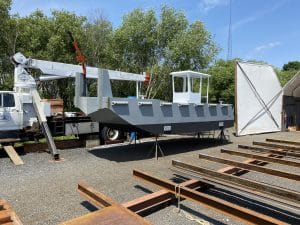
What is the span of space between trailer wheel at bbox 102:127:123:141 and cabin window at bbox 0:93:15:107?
3.93 meters

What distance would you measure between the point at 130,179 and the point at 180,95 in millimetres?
5452

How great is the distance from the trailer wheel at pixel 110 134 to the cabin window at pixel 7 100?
155 inches

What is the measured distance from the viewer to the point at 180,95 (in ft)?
38.9

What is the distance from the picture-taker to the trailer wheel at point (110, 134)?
13.4 metres

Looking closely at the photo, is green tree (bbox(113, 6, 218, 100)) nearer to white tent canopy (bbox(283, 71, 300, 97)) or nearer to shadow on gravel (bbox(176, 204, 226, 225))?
white tent canopy (bbox(283, 71, 300, 97))

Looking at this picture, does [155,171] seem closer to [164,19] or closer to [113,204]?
[113,204]

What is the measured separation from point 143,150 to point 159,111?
7.28 ft

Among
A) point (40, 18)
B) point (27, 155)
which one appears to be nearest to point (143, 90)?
point (40, 18)

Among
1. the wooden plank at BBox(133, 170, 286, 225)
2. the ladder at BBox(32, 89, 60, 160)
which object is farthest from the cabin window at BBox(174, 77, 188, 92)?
the wooden plank at BBox(133, 170, 286, 225)

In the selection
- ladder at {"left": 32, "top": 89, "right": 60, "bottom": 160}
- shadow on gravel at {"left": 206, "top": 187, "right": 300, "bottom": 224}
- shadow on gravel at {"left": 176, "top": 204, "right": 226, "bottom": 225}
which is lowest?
shadow on gravel at {"left": 176, "top": 204, "right": 226, "bottom": 225}

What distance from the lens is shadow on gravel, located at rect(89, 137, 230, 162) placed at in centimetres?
1022

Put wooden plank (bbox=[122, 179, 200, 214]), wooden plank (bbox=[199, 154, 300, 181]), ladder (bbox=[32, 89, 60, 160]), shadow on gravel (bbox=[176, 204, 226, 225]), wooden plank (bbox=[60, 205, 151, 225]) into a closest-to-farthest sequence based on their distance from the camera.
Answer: wooden plank (bbox=[60, 205, 151, 225]), wooden plank (bbox=[122, 179, 200, 214]), shadow on gravel (bbox=[176, 204, 226, 225]), wooden plank (bbox=[199, 154, 300, 181]), ladder (bbox=[32, 89, 60, 160])

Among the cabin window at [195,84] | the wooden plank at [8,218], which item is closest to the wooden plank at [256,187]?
the wooden plank at [8,218]

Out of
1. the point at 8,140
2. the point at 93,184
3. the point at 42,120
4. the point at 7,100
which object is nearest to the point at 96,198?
the point at 93,184
